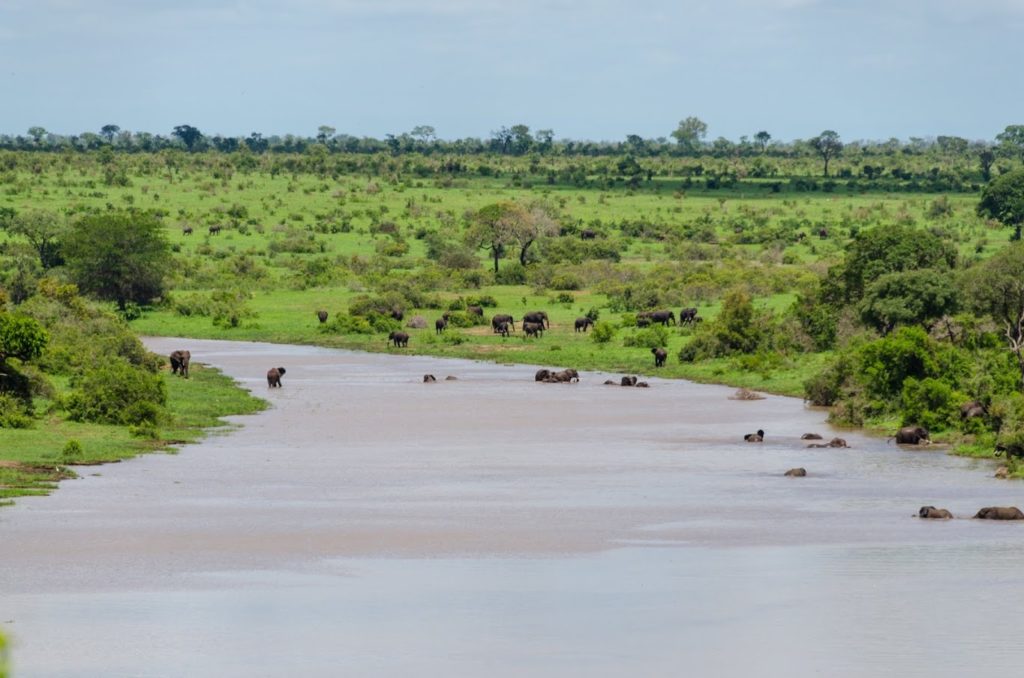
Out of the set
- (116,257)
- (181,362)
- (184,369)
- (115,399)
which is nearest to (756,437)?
(115,399)

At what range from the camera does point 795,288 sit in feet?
188

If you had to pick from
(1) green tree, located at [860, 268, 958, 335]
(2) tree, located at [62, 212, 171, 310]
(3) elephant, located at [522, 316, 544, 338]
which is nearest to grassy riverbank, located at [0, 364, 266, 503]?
(1) green tree, located at [860, 268, 958, 335]

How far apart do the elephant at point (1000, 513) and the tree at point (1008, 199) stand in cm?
5205

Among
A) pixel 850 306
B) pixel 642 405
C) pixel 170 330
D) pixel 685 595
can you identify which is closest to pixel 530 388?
pixel 642 405

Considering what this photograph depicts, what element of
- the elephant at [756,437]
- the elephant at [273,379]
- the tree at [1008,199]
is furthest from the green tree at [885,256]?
the tree at [1008,199]

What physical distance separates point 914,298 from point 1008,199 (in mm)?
37603

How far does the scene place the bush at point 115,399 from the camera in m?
30.9

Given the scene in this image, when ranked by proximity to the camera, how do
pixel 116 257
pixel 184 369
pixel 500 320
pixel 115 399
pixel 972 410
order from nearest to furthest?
pixel 972 410 < pixel 115 399 < pixel 184 369 < pixel 500 320 < pixel 116 257

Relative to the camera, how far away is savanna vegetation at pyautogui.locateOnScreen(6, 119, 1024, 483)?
111 ft

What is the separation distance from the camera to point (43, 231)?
64.9 metres

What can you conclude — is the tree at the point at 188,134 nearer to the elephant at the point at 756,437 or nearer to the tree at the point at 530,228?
the tree at the point at 530,228

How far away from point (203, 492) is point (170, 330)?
32.1 m

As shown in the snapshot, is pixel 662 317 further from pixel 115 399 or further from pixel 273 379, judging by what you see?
pixel 115 399

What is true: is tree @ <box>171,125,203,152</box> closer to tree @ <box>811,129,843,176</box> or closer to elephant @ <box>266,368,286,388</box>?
tree @ <box>811,129,843,176</box>
